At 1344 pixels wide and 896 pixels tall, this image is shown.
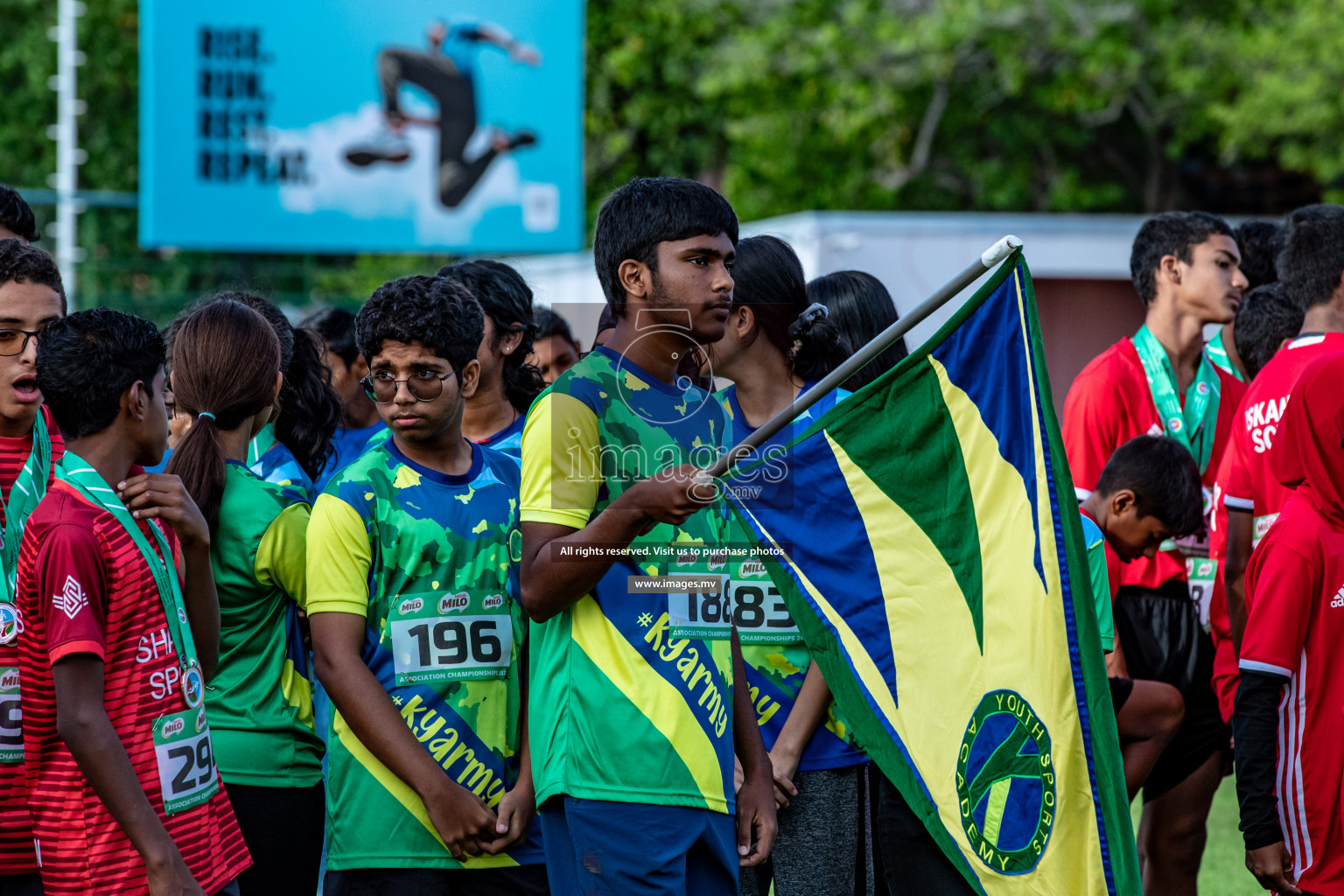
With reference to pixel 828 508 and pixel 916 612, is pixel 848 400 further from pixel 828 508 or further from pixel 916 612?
pixel 916 612

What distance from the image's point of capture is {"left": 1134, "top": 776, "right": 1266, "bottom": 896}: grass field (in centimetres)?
541

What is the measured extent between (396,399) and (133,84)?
25.1 m

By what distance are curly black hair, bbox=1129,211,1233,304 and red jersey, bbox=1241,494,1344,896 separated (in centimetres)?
185

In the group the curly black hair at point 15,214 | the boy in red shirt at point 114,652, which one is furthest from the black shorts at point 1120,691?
the curly black hair at point 15,214

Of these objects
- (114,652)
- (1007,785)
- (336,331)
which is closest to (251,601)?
(114,652)

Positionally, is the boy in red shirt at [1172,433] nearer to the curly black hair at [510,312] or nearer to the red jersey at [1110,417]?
the red jersey at [1110,417]

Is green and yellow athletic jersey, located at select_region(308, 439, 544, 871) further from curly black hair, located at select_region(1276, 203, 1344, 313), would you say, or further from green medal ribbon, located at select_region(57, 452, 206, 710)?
curly black hair, located at select_region(1276, 203, 1344, 313)

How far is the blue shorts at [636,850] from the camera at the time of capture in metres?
2.60

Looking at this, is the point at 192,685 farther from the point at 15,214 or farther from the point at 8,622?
the point at 15,214

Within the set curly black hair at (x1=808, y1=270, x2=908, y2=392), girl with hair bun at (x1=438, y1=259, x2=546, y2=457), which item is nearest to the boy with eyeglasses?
girl with hair bun at (x1=438, y1=259, x2=546, y2=457)

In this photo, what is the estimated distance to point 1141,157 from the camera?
75.3ft

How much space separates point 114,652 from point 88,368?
1.79ft

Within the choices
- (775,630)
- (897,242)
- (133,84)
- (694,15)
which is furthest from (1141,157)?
(775,630)

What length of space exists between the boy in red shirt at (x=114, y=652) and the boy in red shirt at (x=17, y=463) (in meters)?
0.19
